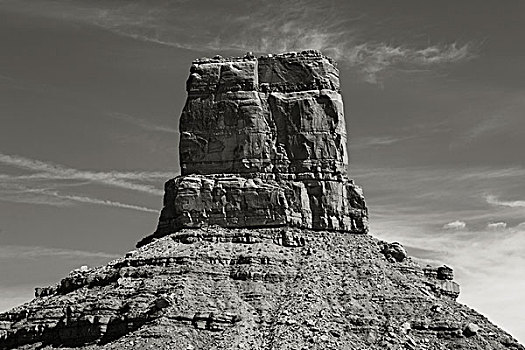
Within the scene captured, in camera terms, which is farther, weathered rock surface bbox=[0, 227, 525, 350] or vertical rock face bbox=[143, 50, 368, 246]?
vertical rock face bbox=[143, 50, 368, 246]

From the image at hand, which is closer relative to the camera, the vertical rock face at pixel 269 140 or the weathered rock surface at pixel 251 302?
the weathered rock surface at pixel 251 302

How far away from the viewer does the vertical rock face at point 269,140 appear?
137 meters

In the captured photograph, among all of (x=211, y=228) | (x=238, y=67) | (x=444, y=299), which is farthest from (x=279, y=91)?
(x=444, y=299)

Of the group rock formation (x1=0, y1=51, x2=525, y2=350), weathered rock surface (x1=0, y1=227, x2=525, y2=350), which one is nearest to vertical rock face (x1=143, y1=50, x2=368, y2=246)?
rock formation (x1=0, y1=51, x2=525, y2=350)

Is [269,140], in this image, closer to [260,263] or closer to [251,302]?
[260,263]

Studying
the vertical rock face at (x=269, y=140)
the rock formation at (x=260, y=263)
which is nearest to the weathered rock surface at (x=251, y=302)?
the rock formation at (x=260, y=263)

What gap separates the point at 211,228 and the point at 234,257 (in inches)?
229

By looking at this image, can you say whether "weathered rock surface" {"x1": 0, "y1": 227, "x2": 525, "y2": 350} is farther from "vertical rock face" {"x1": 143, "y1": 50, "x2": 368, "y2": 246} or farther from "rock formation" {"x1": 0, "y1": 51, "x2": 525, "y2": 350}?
"vertical rock face" {"x1": 143, "y1": 50, "x2": 368, "y2": 246}

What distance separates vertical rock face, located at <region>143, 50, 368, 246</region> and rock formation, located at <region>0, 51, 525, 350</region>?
0.13 metres

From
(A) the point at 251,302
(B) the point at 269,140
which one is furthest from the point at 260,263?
(B) the point at 269,140

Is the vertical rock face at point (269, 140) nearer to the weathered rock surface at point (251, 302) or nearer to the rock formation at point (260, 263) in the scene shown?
the rock formation at point (260, 263)

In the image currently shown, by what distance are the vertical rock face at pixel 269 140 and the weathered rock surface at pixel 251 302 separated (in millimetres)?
3609

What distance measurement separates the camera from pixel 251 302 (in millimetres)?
125062

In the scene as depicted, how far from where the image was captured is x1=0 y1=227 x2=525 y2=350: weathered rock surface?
121000 millimetres
